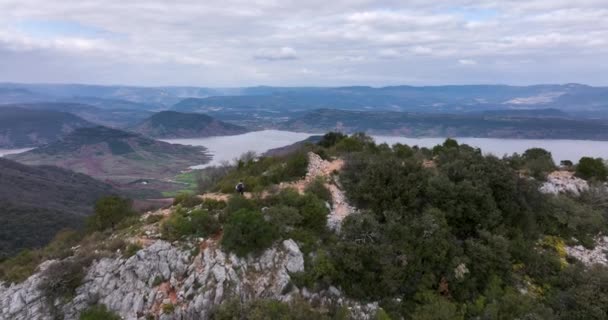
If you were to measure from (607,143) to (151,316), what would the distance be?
20871 centimetres

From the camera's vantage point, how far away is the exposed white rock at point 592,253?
20.3 m

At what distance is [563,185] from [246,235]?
2206cm

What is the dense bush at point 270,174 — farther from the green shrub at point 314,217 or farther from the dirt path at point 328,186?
the green shrub at point 314,217

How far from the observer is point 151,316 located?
1516 centimetres

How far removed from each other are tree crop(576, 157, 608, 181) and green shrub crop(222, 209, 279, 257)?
2452cm

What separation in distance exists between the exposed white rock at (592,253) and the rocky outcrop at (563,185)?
465 centimetres

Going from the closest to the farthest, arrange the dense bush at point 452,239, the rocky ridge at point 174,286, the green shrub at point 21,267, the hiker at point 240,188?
1. the rocky ridge at point 174,286
2. the dense bush at point 452,239
3. the green shrub at point 21,267
4. the hiker at point 240,188

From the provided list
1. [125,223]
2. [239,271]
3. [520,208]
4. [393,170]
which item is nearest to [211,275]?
[239,271]

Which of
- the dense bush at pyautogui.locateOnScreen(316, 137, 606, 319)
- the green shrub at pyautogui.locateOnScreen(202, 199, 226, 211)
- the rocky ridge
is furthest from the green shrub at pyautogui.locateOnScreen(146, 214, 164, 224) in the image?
the dense bush at pyautogui.locateOnScreen(316, 137, 606, 319)

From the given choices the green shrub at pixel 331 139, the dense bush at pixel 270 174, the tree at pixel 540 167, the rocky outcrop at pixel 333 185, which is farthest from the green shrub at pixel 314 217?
the tree at pixel 540 167

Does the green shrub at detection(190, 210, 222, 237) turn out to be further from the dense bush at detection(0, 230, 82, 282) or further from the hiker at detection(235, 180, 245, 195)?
the dense bush at detection(0, 230, 82, 282)

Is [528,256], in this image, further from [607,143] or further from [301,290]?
[607,143]

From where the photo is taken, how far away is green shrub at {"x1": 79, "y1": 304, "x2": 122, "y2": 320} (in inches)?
592

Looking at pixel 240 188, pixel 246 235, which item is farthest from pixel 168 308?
pixel 240 188
